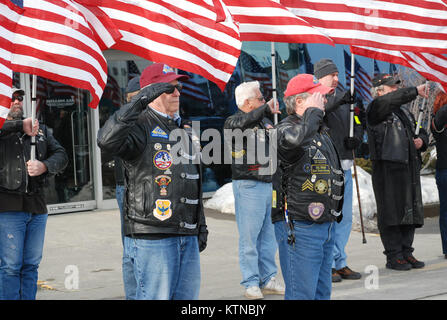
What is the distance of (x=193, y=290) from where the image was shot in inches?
195

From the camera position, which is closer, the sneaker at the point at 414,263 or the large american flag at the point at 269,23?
the large american flag at the point at 269,23

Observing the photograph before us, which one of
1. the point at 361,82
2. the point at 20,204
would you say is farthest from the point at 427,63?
the point at 361,82

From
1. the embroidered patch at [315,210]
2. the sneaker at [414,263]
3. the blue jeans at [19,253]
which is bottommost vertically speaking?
the sneaker at [414,263]

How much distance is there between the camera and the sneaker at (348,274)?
7.71m

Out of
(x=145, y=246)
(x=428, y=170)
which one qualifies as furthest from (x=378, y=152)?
(x=428, y=170)

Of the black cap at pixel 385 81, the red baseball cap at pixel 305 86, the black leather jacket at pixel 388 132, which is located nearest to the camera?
the red baseball cap at pixel 305 86

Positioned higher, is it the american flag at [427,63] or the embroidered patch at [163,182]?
the american flag at [427,63]

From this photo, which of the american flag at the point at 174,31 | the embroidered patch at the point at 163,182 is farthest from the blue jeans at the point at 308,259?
the american flag at the point at 174,31

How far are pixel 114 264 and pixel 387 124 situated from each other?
356 centimetres

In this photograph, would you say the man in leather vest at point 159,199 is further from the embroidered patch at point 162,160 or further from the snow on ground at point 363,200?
the snow on ground at point 363,200

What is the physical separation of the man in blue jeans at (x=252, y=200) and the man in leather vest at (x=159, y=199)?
211 centimetres

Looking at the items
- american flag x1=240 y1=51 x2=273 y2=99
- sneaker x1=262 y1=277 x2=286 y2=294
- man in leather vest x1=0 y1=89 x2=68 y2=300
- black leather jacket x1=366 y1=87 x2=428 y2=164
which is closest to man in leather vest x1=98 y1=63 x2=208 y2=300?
man in leather vest x1=0 y1=89 x2=68 y2=300

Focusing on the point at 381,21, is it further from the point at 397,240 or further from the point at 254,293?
the point at 254,293

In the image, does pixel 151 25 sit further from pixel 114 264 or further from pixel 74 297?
pixel 114 264
